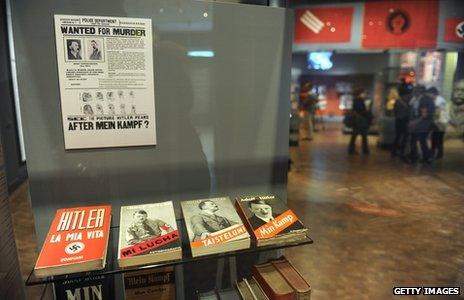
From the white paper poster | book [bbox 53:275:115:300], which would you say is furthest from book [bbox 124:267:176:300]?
the white paper poster

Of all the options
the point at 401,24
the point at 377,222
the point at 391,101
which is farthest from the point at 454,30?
the point at 377,222

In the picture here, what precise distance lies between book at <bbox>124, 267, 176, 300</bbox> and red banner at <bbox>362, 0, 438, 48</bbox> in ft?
20.6

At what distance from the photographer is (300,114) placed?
24.4 feet

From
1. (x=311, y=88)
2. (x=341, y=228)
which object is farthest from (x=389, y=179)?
(x=311, y=88)

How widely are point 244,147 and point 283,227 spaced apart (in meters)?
0.37

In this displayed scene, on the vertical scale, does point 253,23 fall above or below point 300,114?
above

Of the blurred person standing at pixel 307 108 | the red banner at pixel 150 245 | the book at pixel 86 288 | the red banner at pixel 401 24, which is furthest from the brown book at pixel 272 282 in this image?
the blurred person standing at pixel 307 108

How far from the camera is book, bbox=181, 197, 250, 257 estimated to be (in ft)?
3.12

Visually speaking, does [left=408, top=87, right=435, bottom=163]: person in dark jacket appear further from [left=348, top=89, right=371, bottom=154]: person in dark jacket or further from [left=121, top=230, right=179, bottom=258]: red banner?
[left=121, top=230, right=179, bottom=258]: red banner

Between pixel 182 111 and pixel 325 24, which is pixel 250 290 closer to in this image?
pixel 182 111

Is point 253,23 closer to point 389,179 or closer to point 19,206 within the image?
point 19,206

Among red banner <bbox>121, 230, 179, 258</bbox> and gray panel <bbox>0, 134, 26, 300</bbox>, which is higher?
red banner <bbox>121, 230, 179, 258</bbox>

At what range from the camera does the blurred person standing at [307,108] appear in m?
7.34

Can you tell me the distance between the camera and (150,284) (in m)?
1.07
